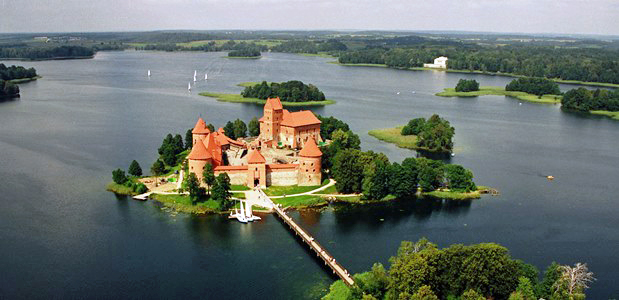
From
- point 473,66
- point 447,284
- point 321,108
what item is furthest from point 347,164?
point 473,66

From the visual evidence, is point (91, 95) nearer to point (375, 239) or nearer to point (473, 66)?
point (375, 239)

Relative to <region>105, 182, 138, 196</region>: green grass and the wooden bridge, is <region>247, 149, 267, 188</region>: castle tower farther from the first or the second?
<region>105, 182, 138, 196</region>: green grass

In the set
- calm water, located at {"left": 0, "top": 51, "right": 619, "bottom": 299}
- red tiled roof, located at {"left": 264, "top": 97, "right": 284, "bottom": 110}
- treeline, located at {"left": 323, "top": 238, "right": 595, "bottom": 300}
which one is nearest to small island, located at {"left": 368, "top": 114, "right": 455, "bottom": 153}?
calm water, located at {"left": 0, "top": 51, "right": 619, "bottom": 299}

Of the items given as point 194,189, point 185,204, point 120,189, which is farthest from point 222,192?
point 120,189

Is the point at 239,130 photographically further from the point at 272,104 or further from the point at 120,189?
the point at 120,189

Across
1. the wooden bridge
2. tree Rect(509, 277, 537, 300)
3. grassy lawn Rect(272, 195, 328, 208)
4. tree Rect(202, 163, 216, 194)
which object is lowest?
the wooden bridge

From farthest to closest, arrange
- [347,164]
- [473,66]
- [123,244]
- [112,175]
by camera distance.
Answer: [473,66]
[112,175]
[347,164]
[123,244]
